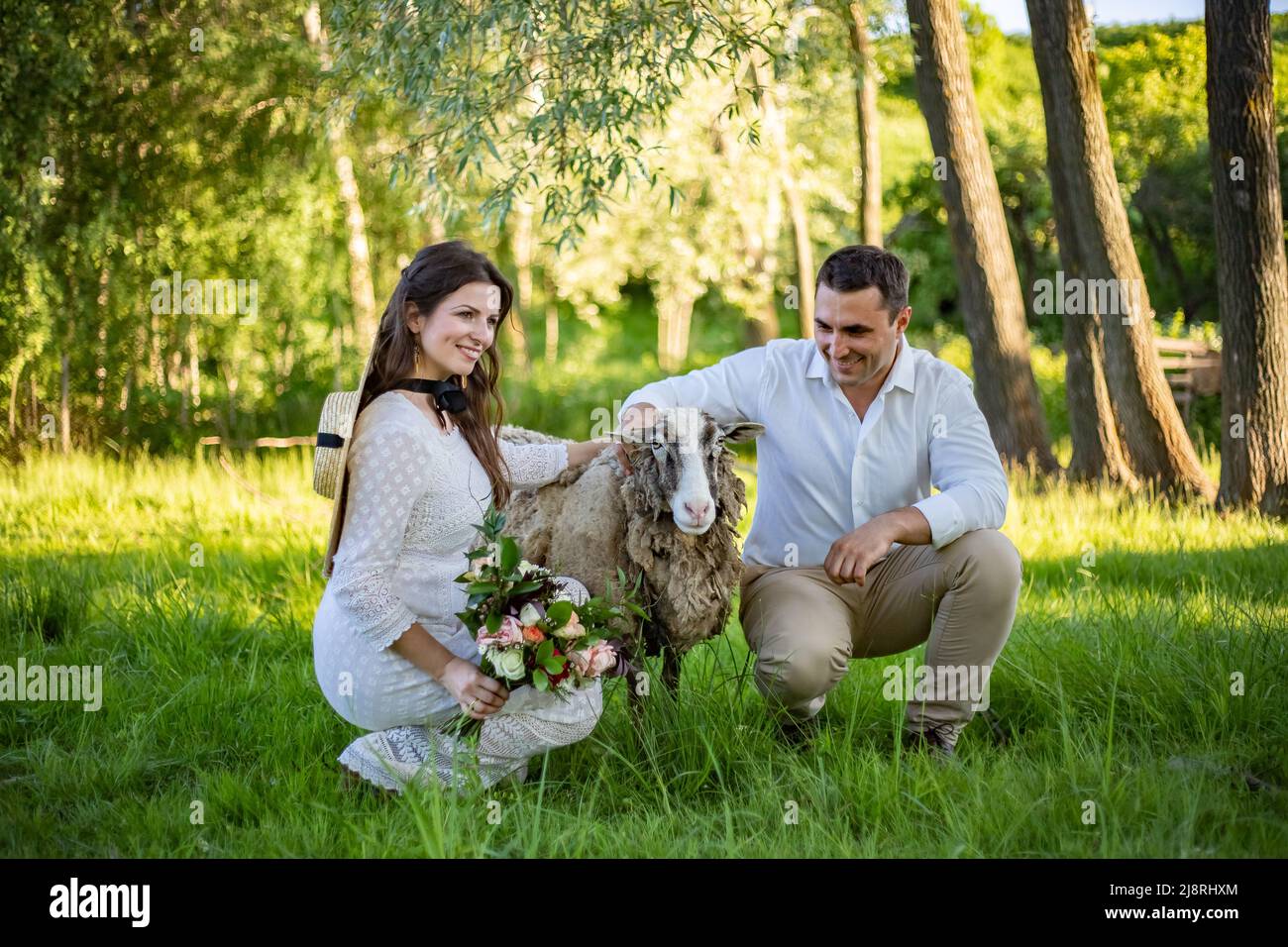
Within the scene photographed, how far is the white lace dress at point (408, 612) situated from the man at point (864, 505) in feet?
2.16

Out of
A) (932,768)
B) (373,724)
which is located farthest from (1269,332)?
(373,724)

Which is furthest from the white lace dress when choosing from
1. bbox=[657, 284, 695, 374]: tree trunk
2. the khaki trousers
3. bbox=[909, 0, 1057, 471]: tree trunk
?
bbox=[657, 284, 695, 374]: tree trunk

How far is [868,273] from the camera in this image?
3627mm

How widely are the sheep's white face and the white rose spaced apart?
0.67m

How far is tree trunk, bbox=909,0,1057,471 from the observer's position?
796cm

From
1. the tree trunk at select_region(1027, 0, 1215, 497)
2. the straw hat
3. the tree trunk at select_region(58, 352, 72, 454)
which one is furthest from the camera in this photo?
the tree trunk at select_region(58, 352, 72, 454)

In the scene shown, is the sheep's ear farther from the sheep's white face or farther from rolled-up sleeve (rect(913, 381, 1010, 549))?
rolled-up sleeve (rect(913, 381, 1010, 549))

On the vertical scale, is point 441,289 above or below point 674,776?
above

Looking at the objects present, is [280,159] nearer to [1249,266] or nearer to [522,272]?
[1249,266]

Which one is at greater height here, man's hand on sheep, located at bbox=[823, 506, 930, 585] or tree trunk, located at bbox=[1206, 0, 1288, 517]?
tree trunk, located at bbox=[1206, 0, 1288, 517]

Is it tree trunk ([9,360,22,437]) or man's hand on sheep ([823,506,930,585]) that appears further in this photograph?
tree trunk ([9,360,22,437])
